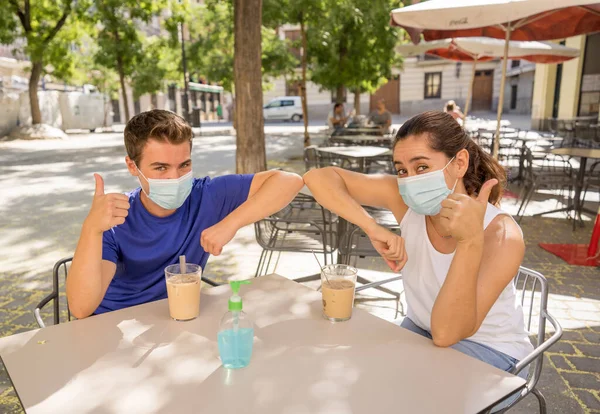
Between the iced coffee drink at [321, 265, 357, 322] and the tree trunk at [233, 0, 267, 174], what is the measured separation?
5886 mm

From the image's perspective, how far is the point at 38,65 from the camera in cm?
1788

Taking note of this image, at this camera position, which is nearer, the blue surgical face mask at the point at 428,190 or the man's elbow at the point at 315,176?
the blue surgical face mask at the point at 428,190

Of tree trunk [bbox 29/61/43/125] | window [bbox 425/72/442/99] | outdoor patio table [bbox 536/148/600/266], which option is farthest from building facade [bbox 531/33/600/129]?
tree trunk [bbox 29/61/43/125]

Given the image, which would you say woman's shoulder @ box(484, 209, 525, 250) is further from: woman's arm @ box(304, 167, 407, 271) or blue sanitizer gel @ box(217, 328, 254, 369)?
blue sanitizer gel @ box(217, 328, 254, 369)

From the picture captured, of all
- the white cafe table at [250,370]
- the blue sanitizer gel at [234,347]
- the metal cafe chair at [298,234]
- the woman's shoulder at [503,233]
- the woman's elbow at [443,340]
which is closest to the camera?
the white cafe table at [250,370]

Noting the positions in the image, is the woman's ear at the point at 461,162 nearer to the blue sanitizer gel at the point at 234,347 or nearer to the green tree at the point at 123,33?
the blue sanitizer gel at the point at 234,347

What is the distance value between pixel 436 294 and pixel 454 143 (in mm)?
593

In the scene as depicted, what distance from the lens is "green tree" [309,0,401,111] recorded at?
12414 mm

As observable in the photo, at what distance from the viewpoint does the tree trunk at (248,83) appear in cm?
712

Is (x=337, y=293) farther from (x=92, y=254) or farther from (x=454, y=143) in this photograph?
(x=92, y=254)

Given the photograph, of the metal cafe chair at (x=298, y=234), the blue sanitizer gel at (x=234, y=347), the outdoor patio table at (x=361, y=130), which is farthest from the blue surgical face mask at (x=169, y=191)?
the outdoor patio table at (x=361, y=130)

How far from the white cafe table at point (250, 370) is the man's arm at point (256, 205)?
0.33 metres

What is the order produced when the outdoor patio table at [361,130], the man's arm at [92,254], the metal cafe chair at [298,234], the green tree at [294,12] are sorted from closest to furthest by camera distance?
the man's arm at [92,254] → the metal cafe chair at [298,234] → the outdoor patio table at [361,130] → the green tree at [294,12]

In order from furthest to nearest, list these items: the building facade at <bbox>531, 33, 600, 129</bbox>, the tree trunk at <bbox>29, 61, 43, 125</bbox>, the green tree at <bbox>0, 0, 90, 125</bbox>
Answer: the tree trunk at <bbox>29, 61, 43, 125</bbox>, the green tree at <bbox>0, 0, 90, 125</bbox>, the building facade at <bbox>531, 33, 600, 129</bbox>
